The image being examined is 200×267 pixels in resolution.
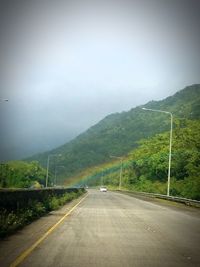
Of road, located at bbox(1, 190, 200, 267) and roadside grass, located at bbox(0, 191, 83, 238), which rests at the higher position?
roadside grass, located at bbox(0, 191, 83, 238)

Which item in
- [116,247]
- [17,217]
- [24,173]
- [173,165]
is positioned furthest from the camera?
[24,173]

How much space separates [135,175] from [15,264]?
342ft

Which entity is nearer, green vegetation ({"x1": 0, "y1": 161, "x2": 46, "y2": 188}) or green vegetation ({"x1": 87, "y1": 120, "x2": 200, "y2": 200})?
green vegetation ({"x1": 87, "y1": 120, "x2": 200, "y2": 200})

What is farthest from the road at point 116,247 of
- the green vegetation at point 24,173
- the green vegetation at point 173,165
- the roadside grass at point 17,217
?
the green vegetation at point 24,173

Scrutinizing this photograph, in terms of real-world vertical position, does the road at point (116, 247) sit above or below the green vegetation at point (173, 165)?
below

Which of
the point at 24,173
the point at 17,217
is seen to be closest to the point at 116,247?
the point at 17,217

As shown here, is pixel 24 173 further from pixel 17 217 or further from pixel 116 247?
pixel 116 247

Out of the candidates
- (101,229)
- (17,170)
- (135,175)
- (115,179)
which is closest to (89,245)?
(101,229)

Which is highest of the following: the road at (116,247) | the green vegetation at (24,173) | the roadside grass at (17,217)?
the green vegetation at (24,173)

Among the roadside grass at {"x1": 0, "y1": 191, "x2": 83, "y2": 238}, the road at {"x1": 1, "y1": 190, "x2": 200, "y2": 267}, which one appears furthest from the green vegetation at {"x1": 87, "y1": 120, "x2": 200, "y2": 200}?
the road at {"x1": 1, "y1": 190, "x2": 200, "y2": 267}

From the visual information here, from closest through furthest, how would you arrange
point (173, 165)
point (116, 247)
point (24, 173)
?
point (116, 247) → point (173, 165) → point (24, 173)

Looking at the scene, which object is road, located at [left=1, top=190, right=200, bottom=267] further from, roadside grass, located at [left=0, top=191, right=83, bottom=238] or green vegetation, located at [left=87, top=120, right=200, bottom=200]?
green vegetation, located at [left=87, top=120, right=200, bottom=200]

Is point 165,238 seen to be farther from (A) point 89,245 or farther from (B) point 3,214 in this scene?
(B) point 3,214

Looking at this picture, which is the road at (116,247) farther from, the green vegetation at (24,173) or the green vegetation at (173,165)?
the green vegetation at (24,173)
